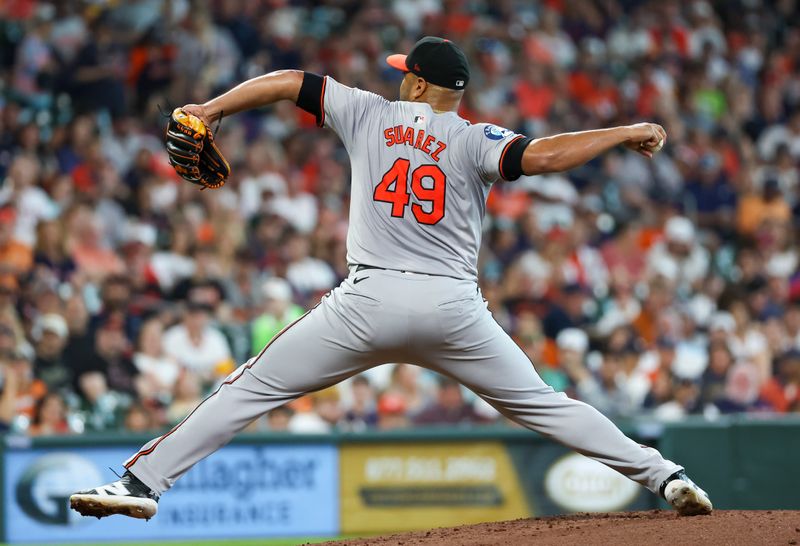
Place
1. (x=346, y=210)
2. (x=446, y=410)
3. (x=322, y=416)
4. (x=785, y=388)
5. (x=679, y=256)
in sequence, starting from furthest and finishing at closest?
(x=679, y=256), (x=346, y=210), (x=785, y=388), (x=446, y=410), (x=322, y=416)

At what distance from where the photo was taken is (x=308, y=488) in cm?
848

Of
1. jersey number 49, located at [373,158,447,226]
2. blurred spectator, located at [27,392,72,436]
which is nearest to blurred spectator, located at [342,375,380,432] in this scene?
blurred spectator, located at [27,392,72,436]

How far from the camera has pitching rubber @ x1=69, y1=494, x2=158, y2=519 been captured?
4.23m

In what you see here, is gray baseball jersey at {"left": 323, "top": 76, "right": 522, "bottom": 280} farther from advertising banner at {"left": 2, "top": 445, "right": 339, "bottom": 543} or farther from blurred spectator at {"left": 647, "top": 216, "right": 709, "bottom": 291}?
blurred spectator at {"left": 647, "top": 216, "right": 709, "bottom": 291}

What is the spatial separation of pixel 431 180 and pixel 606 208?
872cm

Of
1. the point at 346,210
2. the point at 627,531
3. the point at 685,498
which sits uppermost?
the point at 346,210

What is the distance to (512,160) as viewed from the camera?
423 centimetres

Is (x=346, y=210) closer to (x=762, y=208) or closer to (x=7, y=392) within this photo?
(x=7, y=392)

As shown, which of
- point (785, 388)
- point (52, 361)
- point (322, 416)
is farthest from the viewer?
point (785, 388)

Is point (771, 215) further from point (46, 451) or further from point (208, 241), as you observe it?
point (46, 451)

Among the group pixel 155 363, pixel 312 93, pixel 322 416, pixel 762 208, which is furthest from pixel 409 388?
pixel 762 208

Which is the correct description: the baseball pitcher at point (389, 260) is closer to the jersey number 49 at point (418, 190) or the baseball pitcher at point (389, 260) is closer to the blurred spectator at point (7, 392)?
the jersey number 49 at point (418, 190)

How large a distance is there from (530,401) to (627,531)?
0.61 metres

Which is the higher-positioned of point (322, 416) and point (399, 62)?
point (399, 62)
